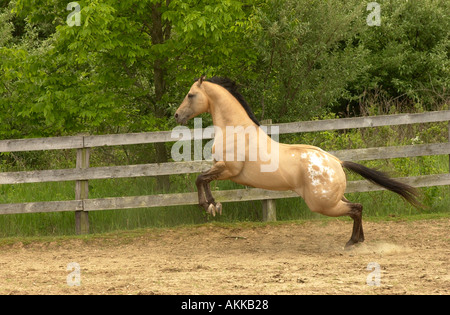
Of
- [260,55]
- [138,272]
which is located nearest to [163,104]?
[260,55]

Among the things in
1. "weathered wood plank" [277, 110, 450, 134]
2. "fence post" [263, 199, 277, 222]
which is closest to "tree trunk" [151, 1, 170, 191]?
"fence post" [263, 199, 277, 222]

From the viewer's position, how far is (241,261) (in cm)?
662

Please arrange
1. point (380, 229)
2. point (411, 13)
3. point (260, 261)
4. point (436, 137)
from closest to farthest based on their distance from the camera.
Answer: point (260, 261), point (380, 229), point (436, 137), point (411, 13)

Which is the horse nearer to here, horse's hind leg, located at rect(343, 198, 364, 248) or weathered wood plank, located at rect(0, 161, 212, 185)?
horse's hind leg, located at rect(343, 198, 364, 248)

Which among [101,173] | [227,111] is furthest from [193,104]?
[101,173]

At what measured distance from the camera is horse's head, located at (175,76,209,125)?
7.05 meters

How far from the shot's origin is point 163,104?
10.2 m

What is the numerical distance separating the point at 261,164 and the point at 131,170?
2529 millimetres

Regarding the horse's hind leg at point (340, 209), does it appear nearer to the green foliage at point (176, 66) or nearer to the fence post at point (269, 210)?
the fence post at point (269, 210)

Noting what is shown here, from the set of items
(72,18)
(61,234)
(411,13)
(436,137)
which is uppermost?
(411,13)

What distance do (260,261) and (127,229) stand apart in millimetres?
2940

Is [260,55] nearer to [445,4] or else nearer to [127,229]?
[127,229]

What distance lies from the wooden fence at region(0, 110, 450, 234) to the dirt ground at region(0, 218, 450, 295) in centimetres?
49

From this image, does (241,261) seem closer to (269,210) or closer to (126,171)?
(269,210)
